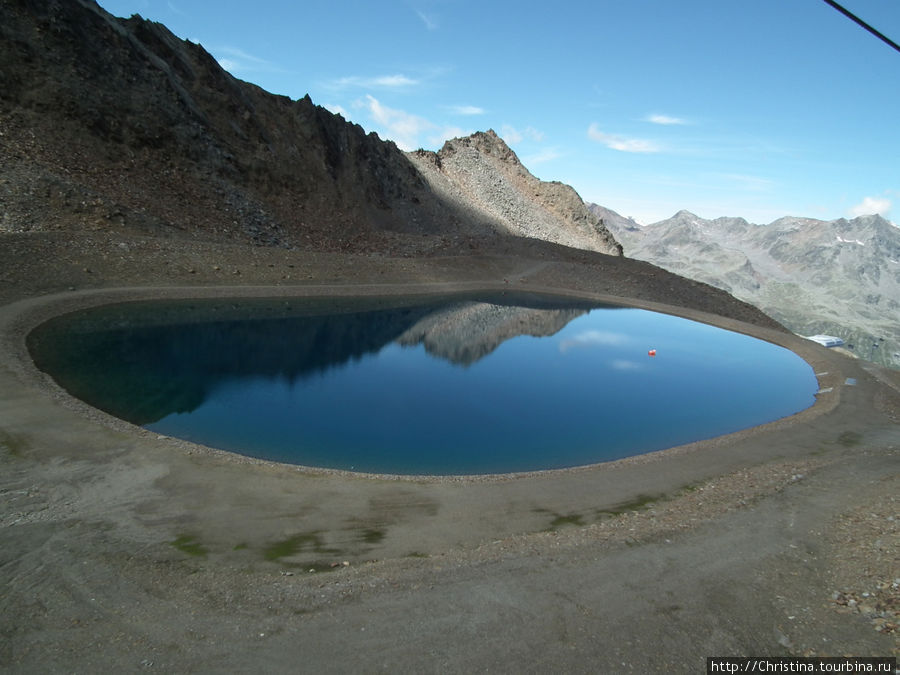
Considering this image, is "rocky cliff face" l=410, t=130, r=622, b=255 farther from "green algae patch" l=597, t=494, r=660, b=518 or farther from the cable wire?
the cable wire

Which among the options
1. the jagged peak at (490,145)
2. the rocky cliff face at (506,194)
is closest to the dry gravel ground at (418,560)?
the rocky cliff face at (506,194)

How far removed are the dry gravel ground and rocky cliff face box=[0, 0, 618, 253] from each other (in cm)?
2407

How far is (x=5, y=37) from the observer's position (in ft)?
123

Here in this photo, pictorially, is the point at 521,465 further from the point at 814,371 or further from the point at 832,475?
the point at 814,371

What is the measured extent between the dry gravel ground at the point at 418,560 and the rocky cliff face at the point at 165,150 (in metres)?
24.1

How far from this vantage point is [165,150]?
4334cm

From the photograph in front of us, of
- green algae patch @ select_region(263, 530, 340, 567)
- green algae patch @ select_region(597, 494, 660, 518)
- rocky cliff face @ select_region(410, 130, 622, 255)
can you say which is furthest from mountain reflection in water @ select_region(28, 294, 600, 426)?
rocky cliff face @ select_region(410, 130, 622, 255)

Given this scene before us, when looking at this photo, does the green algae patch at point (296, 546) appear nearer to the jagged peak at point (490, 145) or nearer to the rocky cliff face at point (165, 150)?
the rocky cliff face at point (165, 150)

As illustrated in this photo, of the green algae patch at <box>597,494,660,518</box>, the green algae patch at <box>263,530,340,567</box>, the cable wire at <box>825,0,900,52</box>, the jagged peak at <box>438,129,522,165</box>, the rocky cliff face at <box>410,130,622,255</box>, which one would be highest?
the jagged peak at <box>438,129,522,165</box>

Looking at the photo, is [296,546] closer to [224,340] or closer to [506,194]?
[224,340]

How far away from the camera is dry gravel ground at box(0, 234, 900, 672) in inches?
261

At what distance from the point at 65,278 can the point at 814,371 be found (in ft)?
136

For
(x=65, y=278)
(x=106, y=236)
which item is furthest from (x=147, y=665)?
(x=106, y=236)

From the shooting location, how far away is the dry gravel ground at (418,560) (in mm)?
6629
